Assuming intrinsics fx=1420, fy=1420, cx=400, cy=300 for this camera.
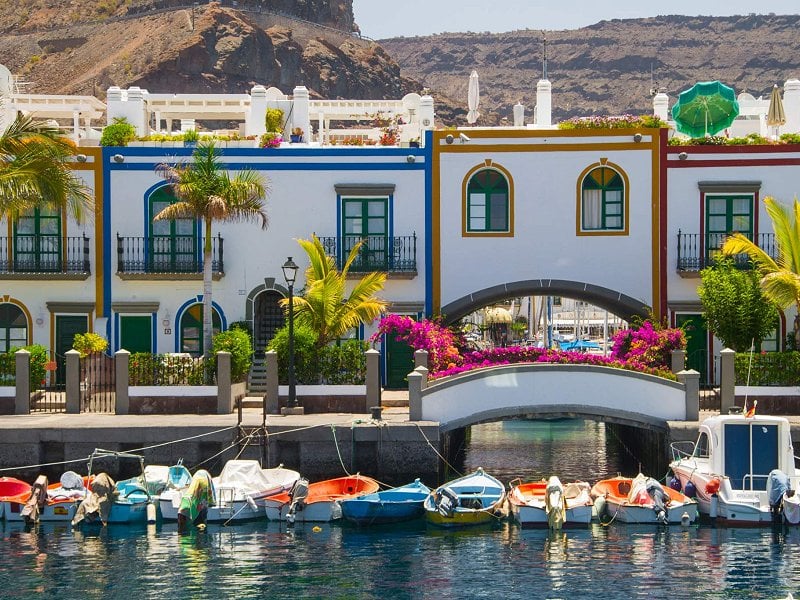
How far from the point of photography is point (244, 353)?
39125mm

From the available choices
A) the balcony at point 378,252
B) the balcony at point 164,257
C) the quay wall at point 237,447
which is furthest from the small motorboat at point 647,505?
the balcony at point 164,257

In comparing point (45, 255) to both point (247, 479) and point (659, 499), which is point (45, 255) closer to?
point (247, 479)

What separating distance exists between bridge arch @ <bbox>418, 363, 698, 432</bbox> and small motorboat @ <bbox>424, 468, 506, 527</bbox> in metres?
3.39

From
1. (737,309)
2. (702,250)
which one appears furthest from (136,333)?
(737,309)

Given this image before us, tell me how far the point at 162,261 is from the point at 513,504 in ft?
51.6

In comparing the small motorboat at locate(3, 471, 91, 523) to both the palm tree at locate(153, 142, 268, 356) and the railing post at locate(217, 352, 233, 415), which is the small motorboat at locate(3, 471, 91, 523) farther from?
the palm tree at locate(153, 142, 268, 356)

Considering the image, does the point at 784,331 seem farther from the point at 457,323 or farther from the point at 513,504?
the point at 513,504

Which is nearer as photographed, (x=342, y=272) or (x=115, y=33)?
(x=342, y=272)

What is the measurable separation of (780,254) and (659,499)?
1170cm

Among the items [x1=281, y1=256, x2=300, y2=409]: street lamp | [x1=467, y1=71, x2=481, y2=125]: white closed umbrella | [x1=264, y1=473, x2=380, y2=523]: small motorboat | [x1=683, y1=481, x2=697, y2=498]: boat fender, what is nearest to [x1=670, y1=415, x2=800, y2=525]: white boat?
[x1=683, y1=481, x2=697, y2=498]: boat fender

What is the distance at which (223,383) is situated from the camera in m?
37.7

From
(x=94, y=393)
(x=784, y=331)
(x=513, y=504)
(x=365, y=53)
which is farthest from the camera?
(x=365, y=53)

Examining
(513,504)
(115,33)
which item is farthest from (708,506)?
(115,33)

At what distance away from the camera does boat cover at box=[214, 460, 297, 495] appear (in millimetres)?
32469
